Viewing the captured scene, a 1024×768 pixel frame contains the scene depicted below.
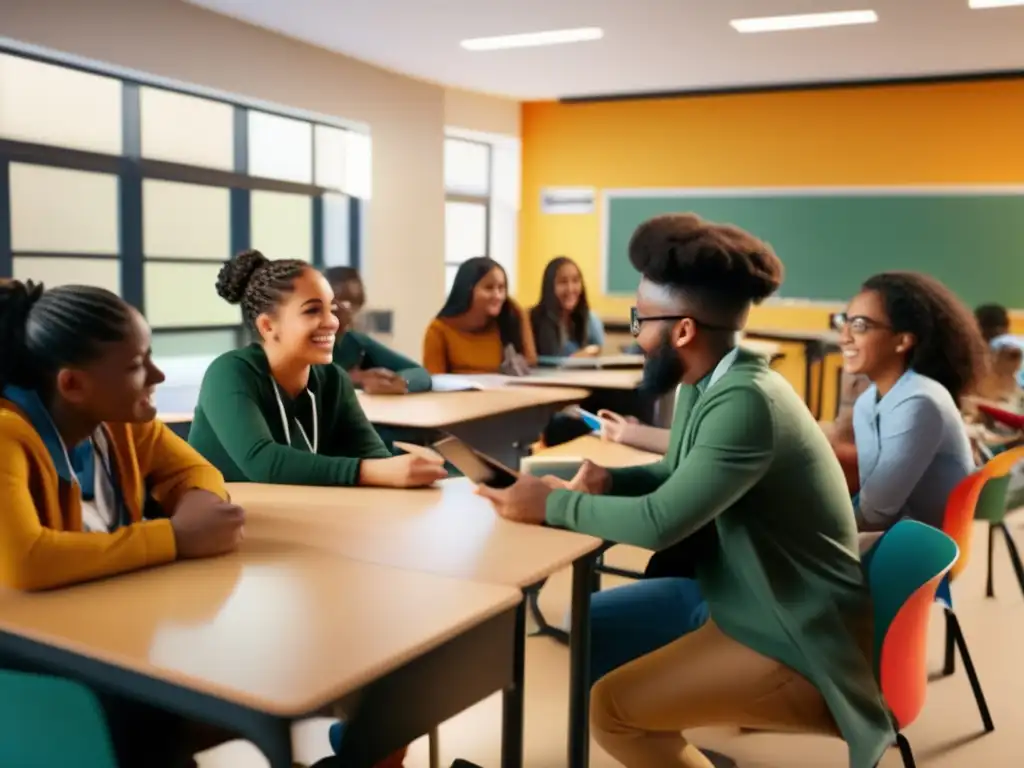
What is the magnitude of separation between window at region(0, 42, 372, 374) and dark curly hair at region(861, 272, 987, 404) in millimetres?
3179

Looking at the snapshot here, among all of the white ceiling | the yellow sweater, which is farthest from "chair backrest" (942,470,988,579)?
the white ceiling

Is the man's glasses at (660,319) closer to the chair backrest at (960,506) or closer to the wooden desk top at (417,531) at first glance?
the wooden desk top at (417,531)

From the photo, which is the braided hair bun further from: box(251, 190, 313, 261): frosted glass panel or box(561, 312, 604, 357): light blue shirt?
box(251, 190, 313, 261): frosted glass panel

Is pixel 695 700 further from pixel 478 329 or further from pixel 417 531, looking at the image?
pixel 478 329

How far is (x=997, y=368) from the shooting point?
182 inches

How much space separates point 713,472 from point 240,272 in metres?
1.44

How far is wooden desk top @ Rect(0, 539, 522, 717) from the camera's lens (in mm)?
1131

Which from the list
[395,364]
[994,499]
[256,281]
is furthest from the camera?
[395,364]

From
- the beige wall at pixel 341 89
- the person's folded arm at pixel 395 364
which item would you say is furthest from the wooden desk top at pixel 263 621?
the beige wall at pixel 341 89

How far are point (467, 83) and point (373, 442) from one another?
19.7ft

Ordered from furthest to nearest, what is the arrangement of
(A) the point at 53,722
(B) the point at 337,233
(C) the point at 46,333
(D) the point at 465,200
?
(D) the point at 465,200 → (B) the point at 337,233 → (C) the point at 46,333 → (A) the point at 53,722

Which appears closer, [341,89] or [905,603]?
[905,603]

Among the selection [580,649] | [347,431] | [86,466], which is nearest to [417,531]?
[580,649]

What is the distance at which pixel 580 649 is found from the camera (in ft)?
5.79
